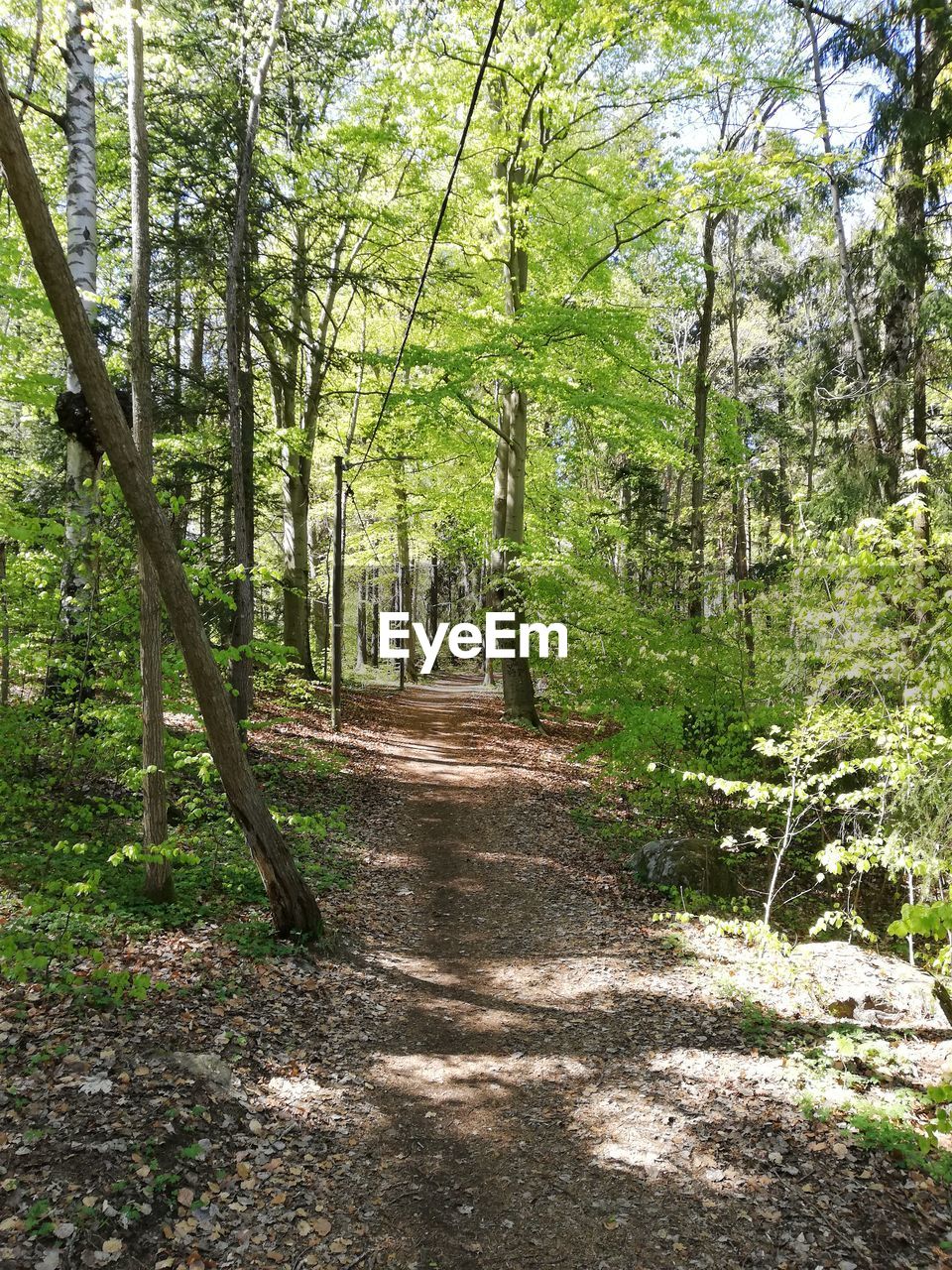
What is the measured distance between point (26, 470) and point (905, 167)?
1431 centimetres

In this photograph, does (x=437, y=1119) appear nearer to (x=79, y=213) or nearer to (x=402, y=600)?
(x=79, y=213)

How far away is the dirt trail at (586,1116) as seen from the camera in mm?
3637

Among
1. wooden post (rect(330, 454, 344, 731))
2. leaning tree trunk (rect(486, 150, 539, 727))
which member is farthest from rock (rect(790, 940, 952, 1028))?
wooden post (rect(330, 454, 344, 731))

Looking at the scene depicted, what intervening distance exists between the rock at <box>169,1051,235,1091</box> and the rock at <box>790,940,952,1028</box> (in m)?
4.50

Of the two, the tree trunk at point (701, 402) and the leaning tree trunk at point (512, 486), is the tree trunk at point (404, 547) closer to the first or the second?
the leaning tree trunk at point (512, 486)

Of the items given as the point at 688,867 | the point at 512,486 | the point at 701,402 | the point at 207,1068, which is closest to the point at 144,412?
the point at 207,1068

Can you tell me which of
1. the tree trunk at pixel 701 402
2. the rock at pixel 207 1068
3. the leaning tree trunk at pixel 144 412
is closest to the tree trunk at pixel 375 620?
the tree trunk at pixel 701 402

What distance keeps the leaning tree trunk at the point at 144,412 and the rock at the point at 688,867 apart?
5589mm

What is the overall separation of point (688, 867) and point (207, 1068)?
589 centimetres

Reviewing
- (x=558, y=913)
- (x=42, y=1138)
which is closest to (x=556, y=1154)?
(x=42, y=1138)

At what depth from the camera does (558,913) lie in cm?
798

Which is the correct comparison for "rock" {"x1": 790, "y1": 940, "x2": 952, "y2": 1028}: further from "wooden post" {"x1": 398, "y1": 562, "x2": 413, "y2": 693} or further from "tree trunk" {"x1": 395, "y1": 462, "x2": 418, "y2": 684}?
"wooden post" {"x1": 398, "y1": 562, "x2": 413, "y2": 693}

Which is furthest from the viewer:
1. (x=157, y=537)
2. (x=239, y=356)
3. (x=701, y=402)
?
(x=701, y=402)

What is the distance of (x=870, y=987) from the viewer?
19.9 ft
